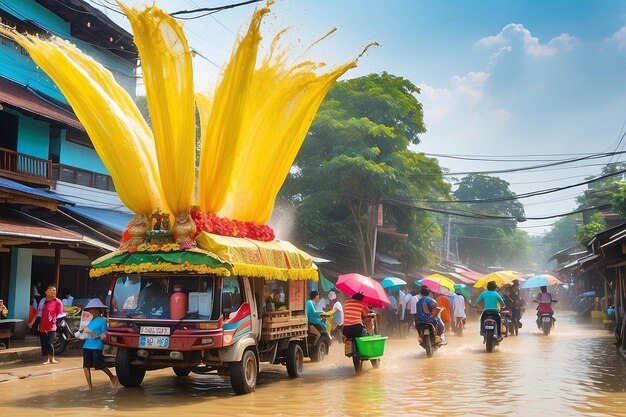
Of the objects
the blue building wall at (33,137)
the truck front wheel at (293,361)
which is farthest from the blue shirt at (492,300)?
the blue building wall at (33,137)

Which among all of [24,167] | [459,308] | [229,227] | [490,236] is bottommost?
[459,308]

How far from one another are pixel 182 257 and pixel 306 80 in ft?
15.8

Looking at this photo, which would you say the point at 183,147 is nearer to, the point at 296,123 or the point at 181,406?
the point at 296,123

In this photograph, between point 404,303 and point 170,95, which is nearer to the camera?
point 170,95

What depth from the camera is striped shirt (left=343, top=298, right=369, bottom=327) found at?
14.3 metres

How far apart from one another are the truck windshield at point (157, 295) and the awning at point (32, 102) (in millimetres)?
10734

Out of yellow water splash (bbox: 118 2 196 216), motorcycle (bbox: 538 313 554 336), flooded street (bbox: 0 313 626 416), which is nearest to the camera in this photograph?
flooded street (bbox: 0 313 626 416)

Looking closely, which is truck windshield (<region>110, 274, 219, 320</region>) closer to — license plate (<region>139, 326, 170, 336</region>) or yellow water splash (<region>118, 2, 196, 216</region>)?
license plate (<region>139, 326, 170, 336</region>)

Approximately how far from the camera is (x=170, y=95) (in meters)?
11.4

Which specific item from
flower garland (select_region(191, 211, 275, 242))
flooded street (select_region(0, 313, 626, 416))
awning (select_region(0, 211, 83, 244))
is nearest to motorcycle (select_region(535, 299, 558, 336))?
flooded street (select_region(0, 313, 626, 416))

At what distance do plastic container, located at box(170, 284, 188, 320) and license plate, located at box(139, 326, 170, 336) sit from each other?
254 millimetres

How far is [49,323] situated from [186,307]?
5570 millimetres

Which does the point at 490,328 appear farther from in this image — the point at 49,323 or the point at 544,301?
the point at 49,323

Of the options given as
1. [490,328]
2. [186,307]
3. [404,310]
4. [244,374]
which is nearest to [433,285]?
[404,310]
